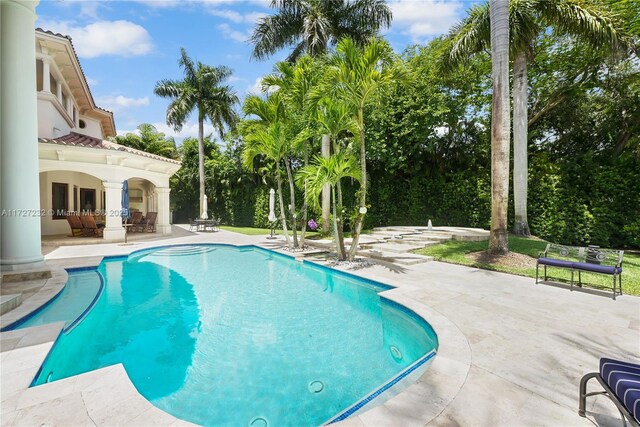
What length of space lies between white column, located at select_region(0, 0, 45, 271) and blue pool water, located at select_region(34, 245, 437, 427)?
5.31ft

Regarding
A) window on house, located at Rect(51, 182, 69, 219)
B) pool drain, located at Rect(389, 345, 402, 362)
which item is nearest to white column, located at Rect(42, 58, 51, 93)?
window on house, located at Rect(51, 182, 69, 219)

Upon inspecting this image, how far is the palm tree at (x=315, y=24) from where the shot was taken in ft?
47.9

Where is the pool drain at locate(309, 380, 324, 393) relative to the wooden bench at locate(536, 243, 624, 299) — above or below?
below

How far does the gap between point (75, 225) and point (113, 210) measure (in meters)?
2.91

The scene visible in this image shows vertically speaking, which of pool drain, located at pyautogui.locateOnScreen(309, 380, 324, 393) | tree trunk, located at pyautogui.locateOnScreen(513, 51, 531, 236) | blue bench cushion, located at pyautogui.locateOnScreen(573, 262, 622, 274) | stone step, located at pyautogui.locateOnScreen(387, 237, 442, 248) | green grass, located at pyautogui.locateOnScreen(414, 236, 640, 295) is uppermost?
tree trunk, located at pyautogui.locateOnScreen(513, 51, 531, 236)

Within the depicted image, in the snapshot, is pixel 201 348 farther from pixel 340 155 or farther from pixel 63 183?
pixel 63 183

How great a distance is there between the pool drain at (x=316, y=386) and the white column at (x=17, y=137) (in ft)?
26.1

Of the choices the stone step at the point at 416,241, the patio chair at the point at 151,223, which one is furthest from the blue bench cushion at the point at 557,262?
the patio chair at the point at 151,223

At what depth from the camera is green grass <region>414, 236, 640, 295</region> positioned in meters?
6.81

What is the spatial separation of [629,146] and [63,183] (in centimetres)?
2799

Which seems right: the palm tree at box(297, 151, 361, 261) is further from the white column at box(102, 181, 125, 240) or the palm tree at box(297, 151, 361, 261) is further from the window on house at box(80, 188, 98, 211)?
the window on house at box(80, 188, 98, 211)

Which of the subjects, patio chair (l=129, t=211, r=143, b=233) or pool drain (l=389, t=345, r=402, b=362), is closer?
pool drain (l=389, t=345, r=402, b=362)

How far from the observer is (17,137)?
6715 mm

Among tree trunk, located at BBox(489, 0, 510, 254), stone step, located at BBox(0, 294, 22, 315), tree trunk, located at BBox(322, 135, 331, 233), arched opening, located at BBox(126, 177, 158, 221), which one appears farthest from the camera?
arched opening, located at BBox(126, 177, 158, 221)
